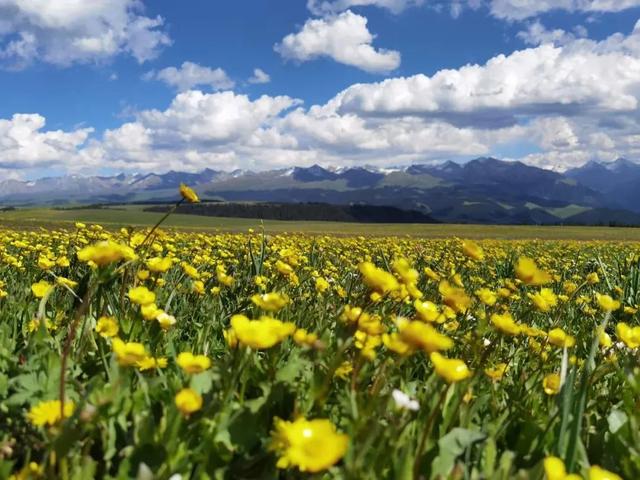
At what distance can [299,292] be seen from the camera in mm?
5492

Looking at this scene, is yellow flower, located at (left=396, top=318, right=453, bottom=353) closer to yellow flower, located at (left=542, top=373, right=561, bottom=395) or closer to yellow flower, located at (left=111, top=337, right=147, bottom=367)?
yellow flower, located at (left=111, top=337, right=147, bottom=367)

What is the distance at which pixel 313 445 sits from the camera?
1316 mm

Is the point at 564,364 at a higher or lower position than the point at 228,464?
higher

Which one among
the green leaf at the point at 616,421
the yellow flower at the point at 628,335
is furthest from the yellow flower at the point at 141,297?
the yellow flower at the point at 628,335

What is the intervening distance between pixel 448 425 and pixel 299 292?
133 inches

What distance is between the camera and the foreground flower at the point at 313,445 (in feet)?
4.06

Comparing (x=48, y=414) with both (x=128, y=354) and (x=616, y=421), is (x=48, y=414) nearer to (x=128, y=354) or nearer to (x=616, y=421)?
(x=128, y=354)

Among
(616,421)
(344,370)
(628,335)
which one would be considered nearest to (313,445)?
(344,370)

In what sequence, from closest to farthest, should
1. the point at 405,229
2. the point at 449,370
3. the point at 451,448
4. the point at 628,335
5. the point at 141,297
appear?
the point at 449,370
the point at 451,448
the point at 141,297
the point at 628,335
the point at 405,229

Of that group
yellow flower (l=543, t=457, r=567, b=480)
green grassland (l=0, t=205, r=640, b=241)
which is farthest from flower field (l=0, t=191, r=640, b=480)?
green grassland (l=0, t=205, r=640, b=241)

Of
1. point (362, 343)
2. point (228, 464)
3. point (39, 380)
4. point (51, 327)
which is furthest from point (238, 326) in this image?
point (51, 327)

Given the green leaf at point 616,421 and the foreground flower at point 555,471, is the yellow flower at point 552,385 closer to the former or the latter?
the green leaf at point 616,421

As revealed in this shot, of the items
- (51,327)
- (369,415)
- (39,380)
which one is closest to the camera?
(369,415)

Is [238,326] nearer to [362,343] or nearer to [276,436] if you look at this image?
[276,436]
